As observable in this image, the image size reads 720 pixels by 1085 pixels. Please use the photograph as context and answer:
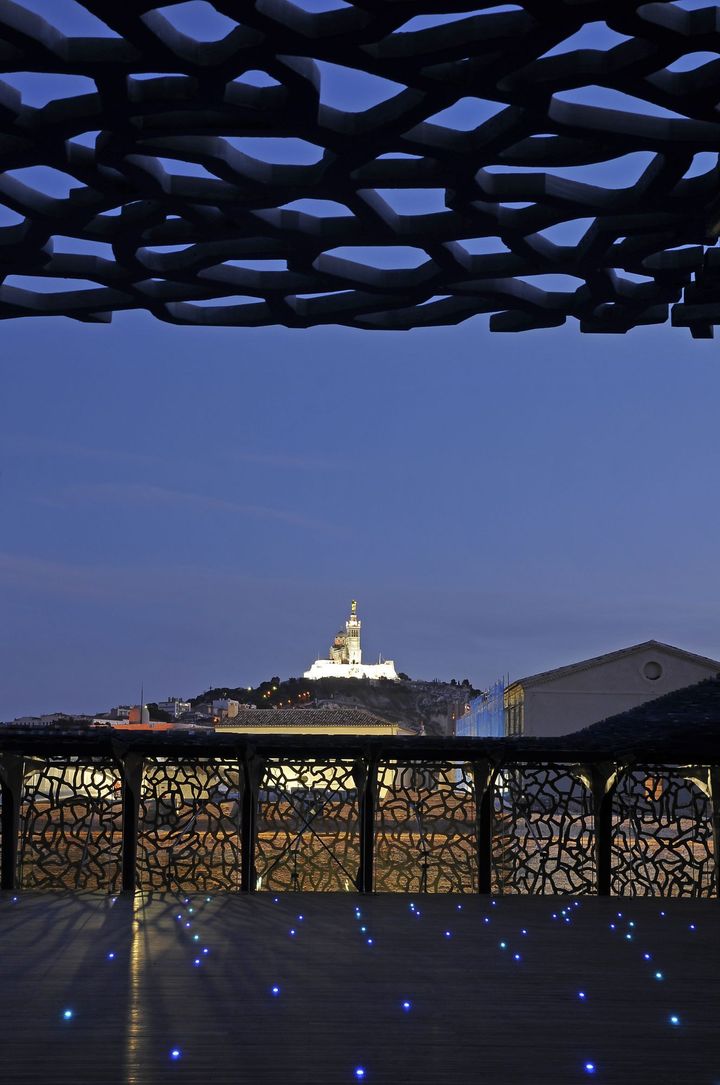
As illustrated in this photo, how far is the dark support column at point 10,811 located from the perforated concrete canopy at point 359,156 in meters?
3.70

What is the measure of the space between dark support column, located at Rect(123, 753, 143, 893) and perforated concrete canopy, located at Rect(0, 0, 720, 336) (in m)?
3.57

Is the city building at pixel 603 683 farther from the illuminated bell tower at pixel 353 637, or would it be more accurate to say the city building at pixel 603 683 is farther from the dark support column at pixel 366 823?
the illuminated bell tower at pixel 353 637

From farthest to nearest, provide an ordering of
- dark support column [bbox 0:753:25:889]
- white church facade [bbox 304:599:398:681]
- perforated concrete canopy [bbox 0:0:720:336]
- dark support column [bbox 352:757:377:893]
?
white church facade [bbox 304:599:398:681] < dark support column [bbox 352:757:377:893] < dark support column [bbox 0:753:25:889] < perforated concrete canopy [bbox 0:0:720:336]

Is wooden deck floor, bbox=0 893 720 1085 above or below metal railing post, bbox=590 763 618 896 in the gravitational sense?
below

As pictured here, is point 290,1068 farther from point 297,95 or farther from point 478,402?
point 478,402

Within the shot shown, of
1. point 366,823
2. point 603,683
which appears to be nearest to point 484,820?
point 366,823

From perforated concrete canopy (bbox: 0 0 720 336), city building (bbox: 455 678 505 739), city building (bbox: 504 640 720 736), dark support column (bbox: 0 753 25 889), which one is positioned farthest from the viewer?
city building (bbox: 455 678 505 739)

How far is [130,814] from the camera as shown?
9.27 meters

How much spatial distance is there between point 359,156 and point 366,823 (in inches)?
218

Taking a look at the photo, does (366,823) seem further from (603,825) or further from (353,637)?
(353,637)

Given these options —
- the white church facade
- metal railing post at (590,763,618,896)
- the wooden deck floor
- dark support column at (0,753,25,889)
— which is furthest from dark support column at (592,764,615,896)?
the white church facade

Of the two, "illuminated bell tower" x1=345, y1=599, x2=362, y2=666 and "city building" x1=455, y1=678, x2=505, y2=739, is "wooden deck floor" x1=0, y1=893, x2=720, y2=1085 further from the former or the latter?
"illuminated bell tower" x1=345, y1=599, x2=362, y2=666

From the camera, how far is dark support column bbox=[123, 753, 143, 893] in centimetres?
922

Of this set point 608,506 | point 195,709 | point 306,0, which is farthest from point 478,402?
point 306,0
